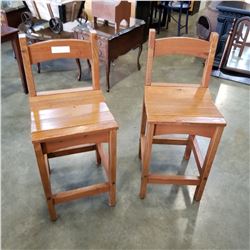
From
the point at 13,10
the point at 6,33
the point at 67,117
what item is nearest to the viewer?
the point at 67,117

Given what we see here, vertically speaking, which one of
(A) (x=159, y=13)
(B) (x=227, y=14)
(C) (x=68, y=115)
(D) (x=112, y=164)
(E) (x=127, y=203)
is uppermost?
(B) (x=227, y=14)

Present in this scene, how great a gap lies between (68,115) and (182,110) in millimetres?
612

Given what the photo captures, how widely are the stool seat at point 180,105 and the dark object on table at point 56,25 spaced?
5.30 feet

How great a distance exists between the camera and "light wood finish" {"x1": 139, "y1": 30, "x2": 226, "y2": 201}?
4.22 feet

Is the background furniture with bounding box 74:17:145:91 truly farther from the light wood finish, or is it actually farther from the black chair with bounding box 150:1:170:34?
the black chair with bounding box 150:1:170:34

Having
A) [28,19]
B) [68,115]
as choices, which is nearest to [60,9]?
[28,19]

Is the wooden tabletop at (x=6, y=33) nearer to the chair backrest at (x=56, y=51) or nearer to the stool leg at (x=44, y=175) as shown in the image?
the chair backrest at (x=56, y=51)

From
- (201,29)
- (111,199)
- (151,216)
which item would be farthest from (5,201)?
(201,29)

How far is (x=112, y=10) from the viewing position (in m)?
2.38

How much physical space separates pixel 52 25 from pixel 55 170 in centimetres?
169

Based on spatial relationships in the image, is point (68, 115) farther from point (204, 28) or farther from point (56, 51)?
point (204, 28)

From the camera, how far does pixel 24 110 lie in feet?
7.92

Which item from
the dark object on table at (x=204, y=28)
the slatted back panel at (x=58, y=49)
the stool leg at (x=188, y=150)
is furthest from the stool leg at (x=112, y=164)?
the dark object on table at (x=204, y=28)

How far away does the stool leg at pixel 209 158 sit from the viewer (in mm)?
1308
